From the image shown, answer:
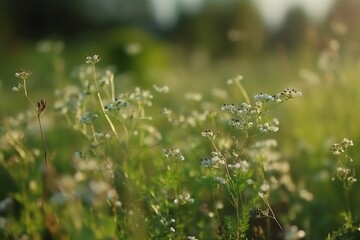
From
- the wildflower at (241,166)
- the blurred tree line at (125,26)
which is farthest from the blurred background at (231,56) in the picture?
the wildflower at (241,166)

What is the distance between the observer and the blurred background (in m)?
5.04

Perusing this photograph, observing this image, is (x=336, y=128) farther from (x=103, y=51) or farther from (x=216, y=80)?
(x=103, y=51)

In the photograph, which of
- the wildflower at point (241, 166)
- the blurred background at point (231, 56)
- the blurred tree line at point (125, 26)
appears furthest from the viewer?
the blurred tree line at point (125, 26)

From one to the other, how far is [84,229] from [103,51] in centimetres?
1565

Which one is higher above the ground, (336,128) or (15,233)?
(336,128)

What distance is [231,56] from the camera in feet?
88.2

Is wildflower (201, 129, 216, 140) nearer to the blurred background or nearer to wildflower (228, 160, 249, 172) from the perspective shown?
wildflower (228, 160, 249, 172)

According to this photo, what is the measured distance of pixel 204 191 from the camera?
15.4 ft

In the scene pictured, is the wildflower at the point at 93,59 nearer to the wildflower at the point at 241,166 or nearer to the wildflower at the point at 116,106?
the wildflower at the point at 116,106

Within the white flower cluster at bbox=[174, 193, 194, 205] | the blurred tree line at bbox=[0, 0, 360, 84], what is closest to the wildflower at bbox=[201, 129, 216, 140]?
the white flower cluster at bbox=[174, 193, 194, 205]

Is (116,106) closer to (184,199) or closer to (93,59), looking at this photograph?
(93,59)

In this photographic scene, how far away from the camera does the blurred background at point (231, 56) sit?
5044mm

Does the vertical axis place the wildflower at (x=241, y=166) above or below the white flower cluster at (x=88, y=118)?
below

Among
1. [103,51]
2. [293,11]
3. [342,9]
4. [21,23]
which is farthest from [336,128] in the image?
[21,23]
